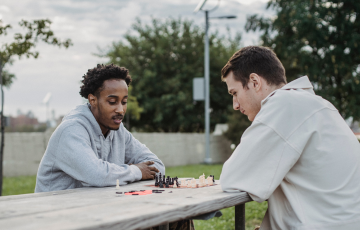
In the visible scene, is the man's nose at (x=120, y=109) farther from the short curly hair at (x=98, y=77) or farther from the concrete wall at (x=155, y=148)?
the concrete wall at (x=155, y=148)

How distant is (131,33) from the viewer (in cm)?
3216

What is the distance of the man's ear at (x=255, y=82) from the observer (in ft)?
8.24

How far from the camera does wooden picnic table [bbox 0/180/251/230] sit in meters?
1.40

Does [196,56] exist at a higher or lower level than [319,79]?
higher

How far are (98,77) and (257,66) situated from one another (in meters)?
1.45

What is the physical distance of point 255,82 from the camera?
2523mm

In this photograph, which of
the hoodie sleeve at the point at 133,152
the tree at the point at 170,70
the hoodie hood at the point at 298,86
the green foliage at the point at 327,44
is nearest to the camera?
the hoodie hood at the point at 298,86

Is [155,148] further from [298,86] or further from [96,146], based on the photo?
[298,86]

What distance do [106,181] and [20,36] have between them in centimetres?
439

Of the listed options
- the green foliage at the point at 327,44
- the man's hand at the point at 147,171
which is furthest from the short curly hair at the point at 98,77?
the green foliage at the point at 327,44

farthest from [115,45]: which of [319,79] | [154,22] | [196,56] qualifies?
[319,79]

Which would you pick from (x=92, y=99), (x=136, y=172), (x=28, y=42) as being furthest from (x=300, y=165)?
(x=28, y=42)

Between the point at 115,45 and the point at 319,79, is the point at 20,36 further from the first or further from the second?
the point at 115,45

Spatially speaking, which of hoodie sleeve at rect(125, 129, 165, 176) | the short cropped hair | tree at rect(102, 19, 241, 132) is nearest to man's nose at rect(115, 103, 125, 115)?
hoodie sleeve at rect(125, 129, 165, 176)
